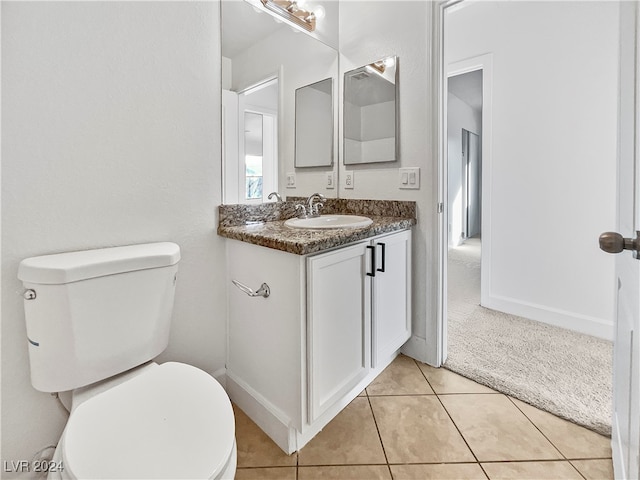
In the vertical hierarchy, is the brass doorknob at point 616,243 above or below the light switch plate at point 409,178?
below

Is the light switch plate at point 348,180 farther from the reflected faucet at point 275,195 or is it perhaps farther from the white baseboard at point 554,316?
the white baseboard at point 554,316

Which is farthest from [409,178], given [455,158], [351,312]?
[455,158]

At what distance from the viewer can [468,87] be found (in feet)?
14.6

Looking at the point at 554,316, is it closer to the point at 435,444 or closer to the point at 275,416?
the point at 435,444

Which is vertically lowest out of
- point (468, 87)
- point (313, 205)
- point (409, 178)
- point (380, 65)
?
point (313, 205)

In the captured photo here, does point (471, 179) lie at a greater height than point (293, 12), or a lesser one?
lesser

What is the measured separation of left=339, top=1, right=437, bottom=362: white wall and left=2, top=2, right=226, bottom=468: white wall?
0.94 metres

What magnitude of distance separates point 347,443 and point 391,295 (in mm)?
674

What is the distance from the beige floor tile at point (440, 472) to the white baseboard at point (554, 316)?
62.0 inches

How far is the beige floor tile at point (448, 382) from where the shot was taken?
160 cm

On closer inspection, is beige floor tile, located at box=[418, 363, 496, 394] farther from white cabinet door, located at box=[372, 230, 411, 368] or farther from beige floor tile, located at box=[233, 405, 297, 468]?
beige floor tile, located at box=[233, 405, 297, 468]

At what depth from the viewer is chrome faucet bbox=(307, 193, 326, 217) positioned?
6.07ft

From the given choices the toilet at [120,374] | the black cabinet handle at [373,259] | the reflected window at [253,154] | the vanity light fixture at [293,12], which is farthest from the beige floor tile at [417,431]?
the vanity light fixture at [293,12]

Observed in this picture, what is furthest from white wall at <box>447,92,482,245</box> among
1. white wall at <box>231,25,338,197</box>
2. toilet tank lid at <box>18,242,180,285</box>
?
toilet tank lid at <box>18,242,180,285</box>
